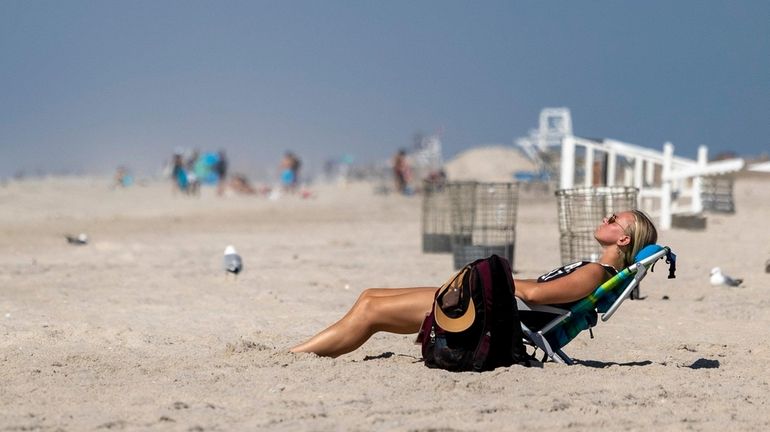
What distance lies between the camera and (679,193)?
19.6m

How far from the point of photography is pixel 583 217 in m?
11.2

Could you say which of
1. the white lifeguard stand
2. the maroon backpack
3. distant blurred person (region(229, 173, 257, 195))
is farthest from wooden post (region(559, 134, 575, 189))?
distant blurred person (region(229, 173, 257, 195))

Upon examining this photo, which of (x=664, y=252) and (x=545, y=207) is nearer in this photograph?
(x=664, y=252)

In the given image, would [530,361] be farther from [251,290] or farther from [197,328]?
[251,290]

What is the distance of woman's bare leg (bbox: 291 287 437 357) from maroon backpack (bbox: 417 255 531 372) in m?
0.15

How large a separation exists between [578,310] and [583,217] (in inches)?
202

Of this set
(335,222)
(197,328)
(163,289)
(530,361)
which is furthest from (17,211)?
(530,361)

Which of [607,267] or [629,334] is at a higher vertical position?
[607,267]

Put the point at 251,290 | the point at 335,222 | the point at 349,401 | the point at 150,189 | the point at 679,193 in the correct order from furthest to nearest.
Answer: the point at 150,189 → the point at 335,222 → the point at 679,193 → the point at 251,290 → the point at 349,401

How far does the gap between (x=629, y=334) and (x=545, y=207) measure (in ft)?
65.7

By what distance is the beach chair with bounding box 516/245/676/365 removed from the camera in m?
6.16

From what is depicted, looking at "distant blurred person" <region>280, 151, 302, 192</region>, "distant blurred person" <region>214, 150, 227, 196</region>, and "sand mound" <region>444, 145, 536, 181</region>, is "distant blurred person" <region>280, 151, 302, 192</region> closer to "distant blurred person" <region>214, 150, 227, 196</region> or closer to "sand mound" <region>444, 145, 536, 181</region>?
"distant blurred person" <region>214, 150, 227, 196</region>

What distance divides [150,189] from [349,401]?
32.2 metres

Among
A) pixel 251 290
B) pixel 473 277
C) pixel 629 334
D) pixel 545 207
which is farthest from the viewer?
pixel 545 207
